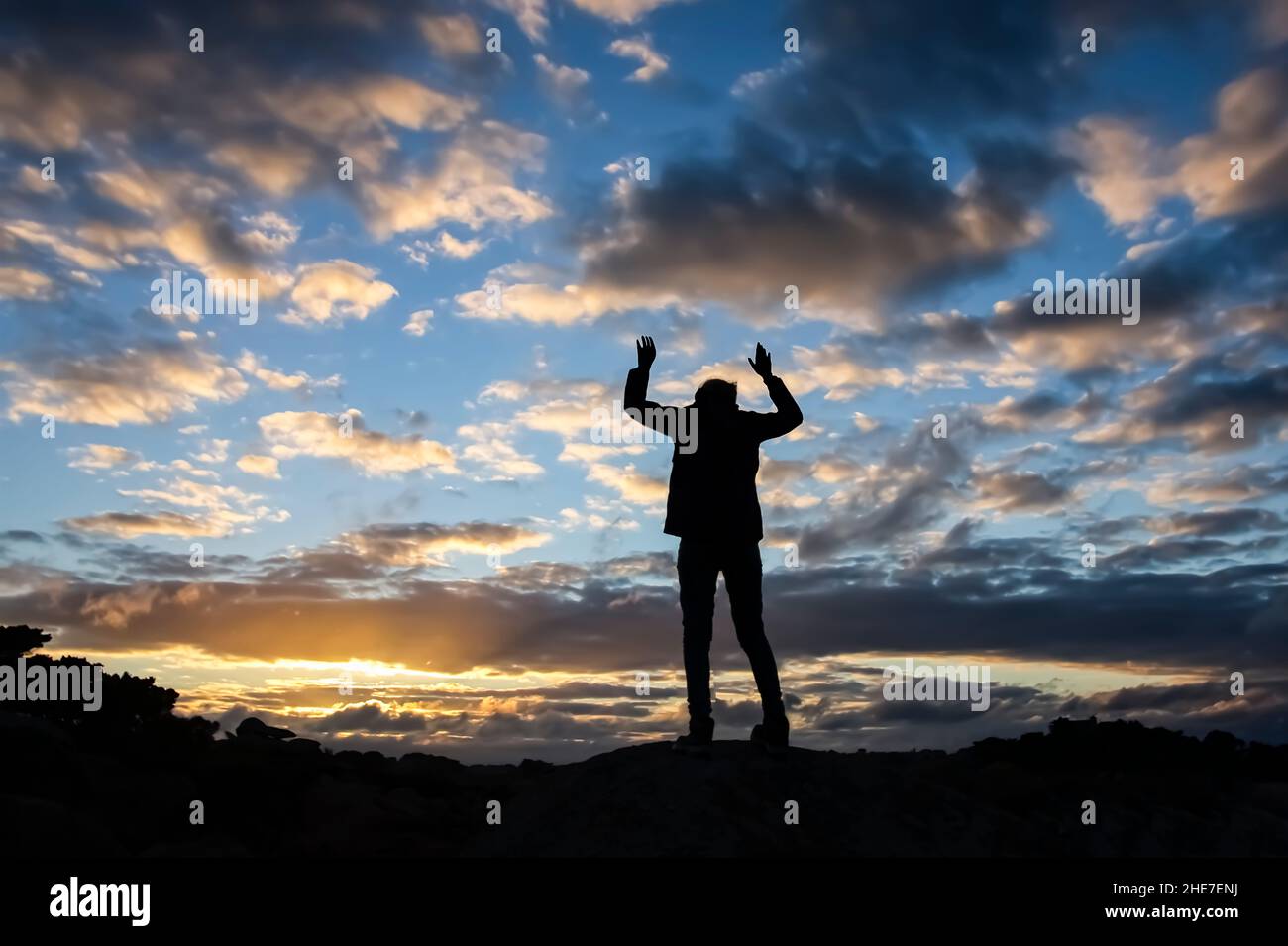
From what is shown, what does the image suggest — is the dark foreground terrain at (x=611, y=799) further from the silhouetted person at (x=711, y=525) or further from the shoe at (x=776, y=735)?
the silhouetted person at (x=711, y=525)

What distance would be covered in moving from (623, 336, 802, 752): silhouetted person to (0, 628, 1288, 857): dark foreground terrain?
0.58 meters

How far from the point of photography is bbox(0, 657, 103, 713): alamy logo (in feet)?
48.4

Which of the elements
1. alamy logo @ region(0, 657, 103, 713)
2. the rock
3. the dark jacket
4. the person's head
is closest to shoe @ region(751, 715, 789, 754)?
the dark jacket

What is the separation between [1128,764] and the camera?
14953 millimetres

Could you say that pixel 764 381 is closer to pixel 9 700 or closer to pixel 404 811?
pixel 404 811

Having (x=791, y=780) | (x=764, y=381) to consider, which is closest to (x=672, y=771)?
(x=791, y=780)

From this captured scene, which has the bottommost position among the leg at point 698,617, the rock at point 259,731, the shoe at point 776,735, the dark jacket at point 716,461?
the rock at point 259,731

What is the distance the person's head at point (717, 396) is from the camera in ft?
32.3

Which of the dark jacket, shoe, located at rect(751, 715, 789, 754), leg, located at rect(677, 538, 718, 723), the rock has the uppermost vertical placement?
the dark jacket
